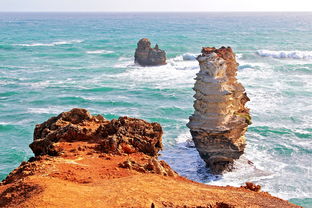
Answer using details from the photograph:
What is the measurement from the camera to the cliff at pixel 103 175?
8.90 metres

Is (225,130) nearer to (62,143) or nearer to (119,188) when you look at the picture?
(62,143)

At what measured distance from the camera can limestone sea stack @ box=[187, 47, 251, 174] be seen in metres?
20.1

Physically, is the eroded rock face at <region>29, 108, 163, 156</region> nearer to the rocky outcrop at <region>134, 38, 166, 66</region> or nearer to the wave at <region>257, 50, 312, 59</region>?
the rocky outcrop at <region>134, 38, 166, 66</region>

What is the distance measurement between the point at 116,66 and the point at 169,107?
2261 centimetres

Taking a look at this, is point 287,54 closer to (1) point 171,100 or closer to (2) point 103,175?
(1) point 171,100

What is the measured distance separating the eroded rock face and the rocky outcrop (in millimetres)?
39179

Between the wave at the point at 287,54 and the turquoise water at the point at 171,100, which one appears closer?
the turquoise water at the point at 171,100

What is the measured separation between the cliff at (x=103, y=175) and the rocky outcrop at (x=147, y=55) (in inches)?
1517

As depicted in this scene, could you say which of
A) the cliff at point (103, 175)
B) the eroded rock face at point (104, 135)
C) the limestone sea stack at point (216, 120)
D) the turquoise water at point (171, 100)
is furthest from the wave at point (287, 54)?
the eroded rock face at point (104, 135)

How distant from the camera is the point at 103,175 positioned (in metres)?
10.7

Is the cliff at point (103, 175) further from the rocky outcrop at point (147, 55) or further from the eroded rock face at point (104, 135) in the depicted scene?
the rocky outcrop at point (147, 55)

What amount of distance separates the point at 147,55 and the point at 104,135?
40369 millimetres

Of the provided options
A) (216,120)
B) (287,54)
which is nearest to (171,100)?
(216,120)

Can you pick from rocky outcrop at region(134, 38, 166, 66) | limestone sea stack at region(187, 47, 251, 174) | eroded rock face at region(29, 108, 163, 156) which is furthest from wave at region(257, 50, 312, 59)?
eroded rock face at region(29, 108, 163, 156)
